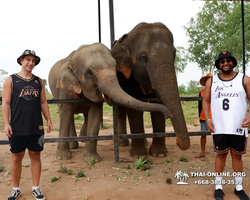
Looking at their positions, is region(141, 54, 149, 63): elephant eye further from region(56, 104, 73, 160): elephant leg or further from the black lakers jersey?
the black lakers jersey

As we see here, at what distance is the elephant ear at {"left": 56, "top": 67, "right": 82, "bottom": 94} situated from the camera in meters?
4.66

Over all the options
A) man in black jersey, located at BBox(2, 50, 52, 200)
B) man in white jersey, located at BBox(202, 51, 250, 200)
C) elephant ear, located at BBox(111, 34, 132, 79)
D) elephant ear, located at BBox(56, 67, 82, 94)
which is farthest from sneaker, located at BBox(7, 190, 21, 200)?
elephant ear, located at BBox(111, 34, 132, 79)

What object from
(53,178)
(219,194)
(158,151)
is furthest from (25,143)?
(158,151)

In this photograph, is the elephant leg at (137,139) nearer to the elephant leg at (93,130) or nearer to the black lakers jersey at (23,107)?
the elephant leg at (93,130)

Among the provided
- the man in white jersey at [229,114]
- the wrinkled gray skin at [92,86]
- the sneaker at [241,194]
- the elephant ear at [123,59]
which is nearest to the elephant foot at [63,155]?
the wrinkled gray skin at [92,86]

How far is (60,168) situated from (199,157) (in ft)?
8.53

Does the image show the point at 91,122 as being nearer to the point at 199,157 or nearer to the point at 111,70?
the point at 111,70

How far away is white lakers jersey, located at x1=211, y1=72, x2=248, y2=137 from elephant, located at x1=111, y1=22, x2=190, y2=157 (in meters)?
0.64

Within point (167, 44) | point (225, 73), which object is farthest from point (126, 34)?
point (225, 73)

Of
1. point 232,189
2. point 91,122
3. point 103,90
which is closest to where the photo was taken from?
point 232,189

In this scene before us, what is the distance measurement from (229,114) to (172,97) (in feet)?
3.25

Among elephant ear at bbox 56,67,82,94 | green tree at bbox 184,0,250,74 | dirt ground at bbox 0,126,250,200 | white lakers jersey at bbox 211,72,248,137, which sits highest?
green tree at bbox 184,0,250,74

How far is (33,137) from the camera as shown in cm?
319

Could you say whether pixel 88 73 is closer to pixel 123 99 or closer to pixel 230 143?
pixel 123 99
